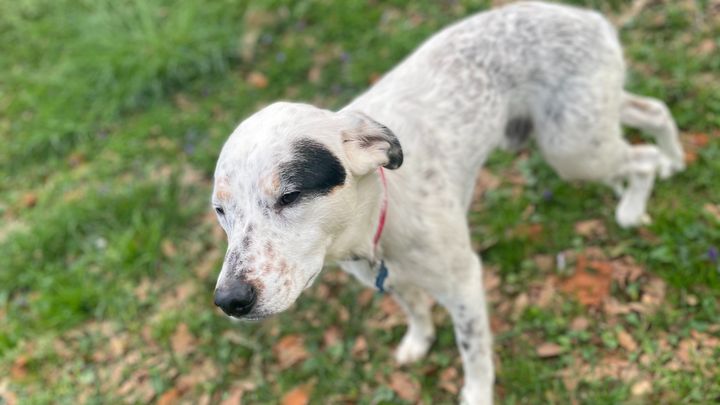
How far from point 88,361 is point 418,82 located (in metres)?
2.92

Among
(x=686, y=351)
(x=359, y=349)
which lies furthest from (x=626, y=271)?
(x=359, y=349)

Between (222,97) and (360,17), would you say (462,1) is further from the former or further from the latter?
(222,97)

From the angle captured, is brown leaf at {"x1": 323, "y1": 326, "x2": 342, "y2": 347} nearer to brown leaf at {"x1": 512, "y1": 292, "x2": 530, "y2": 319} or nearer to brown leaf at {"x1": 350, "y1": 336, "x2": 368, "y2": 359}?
brown leaf at {"x1": 350, "y1": 336, "x2": 368, "y2": 359}

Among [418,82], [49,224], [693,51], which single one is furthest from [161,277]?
[693,51]

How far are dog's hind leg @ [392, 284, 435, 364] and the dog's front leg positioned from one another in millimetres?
368

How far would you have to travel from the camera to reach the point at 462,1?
17.3 feet

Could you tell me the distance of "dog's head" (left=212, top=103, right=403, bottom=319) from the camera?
1912 millimetres

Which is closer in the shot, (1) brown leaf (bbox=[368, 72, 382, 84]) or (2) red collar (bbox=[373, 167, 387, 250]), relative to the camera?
(2) red collar (bbox=[373, 167, 387, 250])

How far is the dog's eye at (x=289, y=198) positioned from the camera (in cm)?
197

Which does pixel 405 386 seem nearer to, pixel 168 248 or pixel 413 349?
pixel 413 349

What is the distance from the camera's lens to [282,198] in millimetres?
1968

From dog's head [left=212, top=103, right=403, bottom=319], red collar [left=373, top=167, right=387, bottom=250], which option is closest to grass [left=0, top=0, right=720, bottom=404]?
red collar [left=373, top=167, right=387, bottom=250]

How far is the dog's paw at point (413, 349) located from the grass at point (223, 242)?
58 mm

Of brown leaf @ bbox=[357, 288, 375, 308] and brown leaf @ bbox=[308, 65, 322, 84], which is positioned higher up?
brown leaf @ bbox=[308, 65, 322, 84]
